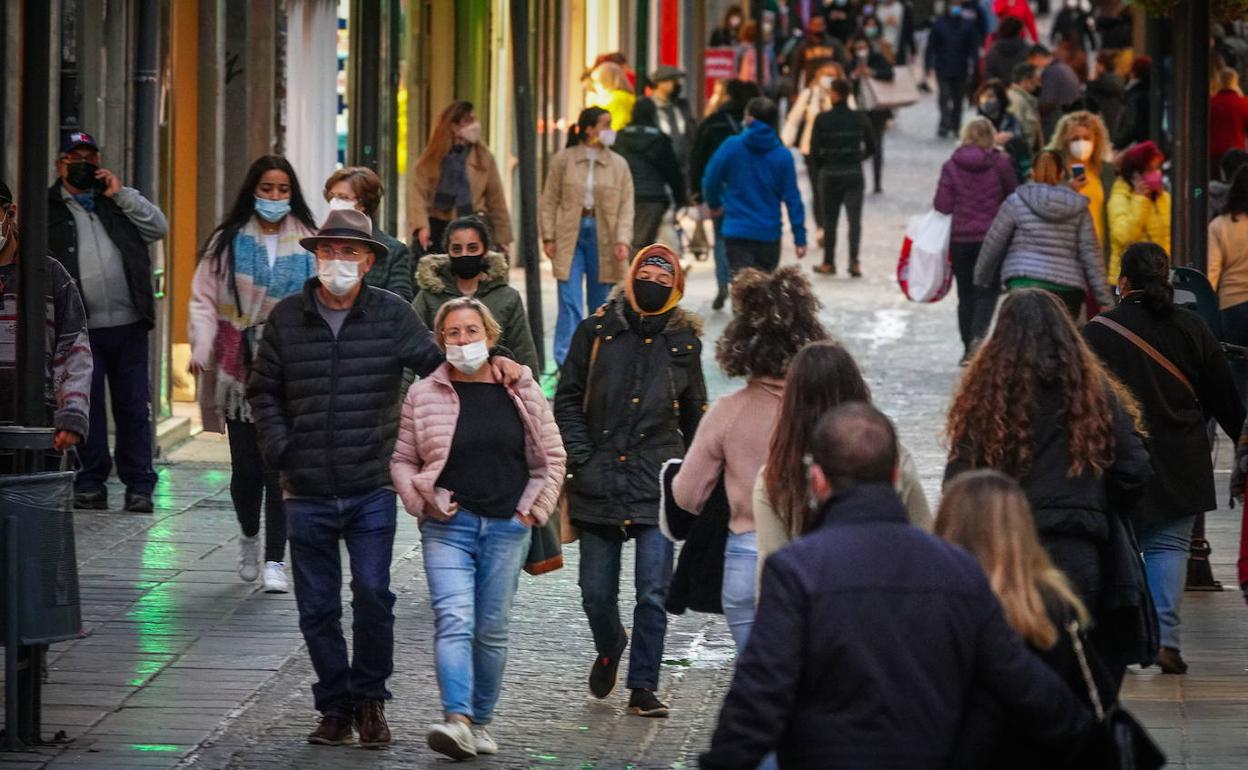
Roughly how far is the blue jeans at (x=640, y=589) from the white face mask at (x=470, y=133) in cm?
735

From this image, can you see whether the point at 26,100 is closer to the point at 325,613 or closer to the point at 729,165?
the point at 325,613

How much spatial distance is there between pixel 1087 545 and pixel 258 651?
3486mm

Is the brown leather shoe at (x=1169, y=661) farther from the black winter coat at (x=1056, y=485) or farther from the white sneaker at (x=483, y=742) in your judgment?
the white sneaker at (x=483, y=742)

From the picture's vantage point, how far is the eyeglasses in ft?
25.6

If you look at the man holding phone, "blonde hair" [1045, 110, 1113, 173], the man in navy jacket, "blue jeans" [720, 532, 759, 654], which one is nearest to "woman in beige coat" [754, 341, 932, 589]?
"blue jeans" [720, 532, 759, 654]

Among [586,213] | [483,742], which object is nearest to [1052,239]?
[586,213]

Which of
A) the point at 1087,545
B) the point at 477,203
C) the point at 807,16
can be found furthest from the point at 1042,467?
the point at 807,16

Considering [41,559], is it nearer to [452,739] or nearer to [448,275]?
[452,739]

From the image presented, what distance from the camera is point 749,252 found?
62.4 ft

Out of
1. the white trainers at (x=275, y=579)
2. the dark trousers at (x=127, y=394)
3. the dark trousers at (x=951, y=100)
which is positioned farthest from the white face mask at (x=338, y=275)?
the dark trousers at (x=951, y=100)

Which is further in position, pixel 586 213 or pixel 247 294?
pixel 586 213

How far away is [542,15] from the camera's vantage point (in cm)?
2620

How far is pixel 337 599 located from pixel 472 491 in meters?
0.58

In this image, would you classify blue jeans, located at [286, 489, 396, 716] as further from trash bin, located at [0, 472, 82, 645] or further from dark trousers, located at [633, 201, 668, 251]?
dark trousers, located at [633, 201, 668, 251]
